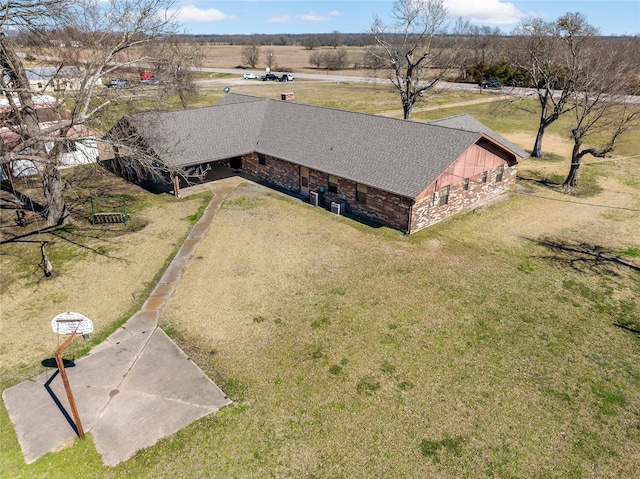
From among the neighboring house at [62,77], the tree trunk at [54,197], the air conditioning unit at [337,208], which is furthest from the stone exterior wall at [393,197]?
the tree trunk at [54,197]

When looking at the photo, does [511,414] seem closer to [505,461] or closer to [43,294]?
[505,461]

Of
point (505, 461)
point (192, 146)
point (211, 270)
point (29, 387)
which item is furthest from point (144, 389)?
point (192, 146)

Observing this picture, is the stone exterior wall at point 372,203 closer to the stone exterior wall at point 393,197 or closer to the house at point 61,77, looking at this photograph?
the stone exterior wall at point 393,197

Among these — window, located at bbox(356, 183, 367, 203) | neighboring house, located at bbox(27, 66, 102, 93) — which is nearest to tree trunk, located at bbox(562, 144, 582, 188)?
window, located at bbox(356, 183, 367, 203)

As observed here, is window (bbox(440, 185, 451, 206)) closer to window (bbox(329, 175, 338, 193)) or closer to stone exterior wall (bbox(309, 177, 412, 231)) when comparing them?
stone exterior wall (bbox(309, 177, 412, 231))

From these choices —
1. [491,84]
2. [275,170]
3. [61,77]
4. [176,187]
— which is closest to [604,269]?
[275,170]

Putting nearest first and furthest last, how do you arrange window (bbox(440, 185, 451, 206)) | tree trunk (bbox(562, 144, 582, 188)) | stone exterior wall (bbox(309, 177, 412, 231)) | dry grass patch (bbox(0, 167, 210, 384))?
dry grass patch (bbox(0, 167, 210, 384)) < stone exterior wall (bbox(309, 177, 412, 231)) < window (bbox(440, 185, 451, 206)) < tree trunk (bbox(562, 144, 582, 188))
